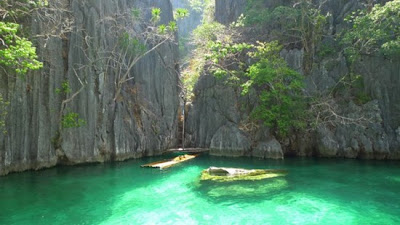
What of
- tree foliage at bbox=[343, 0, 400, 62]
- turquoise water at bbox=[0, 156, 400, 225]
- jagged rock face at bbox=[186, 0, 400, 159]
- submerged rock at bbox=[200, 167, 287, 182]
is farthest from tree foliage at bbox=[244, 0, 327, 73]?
submerged rock at bbox=[200, 167, 287, 182]

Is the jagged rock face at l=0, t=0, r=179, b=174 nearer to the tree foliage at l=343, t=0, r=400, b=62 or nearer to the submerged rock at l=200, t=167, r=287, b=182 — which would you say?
the submerged rock at l=200, t=167, r=287, b=182

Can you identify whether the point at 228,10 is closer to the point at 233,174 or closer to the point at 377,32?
the point at 377,32

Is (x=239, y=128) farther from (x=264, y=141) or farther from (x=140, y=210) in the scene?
(x=140, y=210)

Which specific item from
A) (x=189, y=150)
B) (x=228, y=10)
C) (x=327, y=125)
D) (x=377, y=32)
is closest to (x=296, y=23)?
(x=377, y=32)

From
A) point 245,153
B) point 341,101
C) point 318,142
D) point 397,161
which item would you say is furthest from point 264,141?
point 397,161

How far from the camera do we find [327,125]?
74.7ft

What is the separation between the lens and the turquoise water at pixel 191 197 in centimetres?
952

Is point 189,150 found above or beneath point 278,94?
beneath

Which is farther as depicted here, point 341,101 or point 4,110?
point 341,101

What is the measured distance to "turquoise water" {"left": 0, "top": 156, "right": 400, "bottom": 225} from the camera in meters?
9.52

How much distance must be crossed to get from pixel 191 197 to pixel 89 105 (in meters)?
11.1

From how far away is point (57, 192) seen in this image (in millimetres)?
12344

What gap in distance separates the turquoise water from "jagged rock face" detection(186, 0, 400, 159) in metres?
4.10

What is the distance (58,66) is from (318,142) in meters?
19.1
